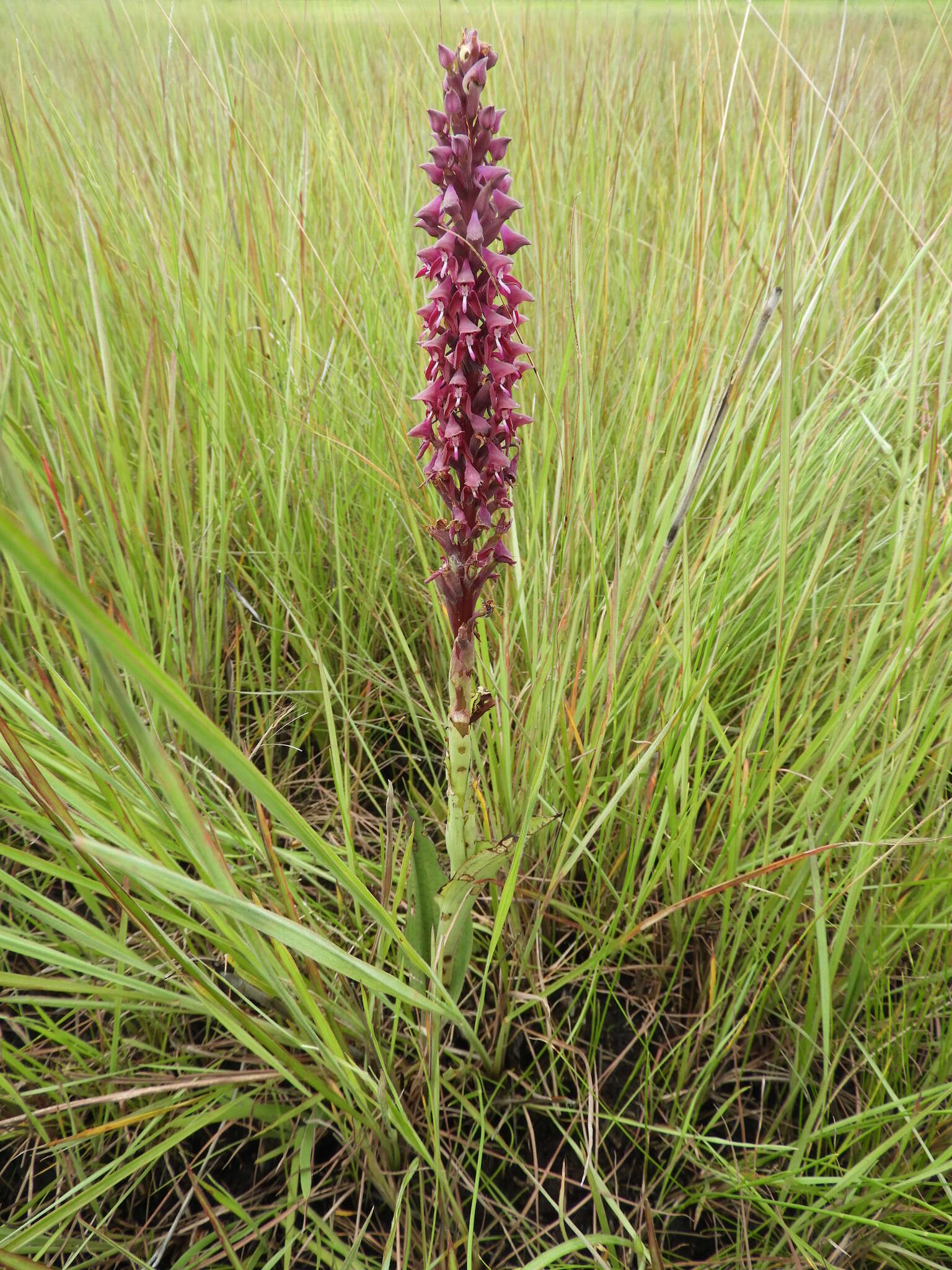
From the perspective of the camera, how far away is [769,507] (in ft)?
5.21

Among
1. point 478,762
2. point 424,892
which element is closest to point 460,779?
point 424,892

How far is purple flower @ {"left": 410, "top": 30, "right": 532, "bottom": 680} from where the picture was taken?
0.88 m

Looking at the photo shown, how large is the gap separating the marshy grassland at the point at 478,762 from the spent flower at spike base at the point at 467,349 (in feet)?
0.91

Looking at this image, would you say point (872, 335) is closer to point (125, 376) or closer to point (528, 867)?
point (528, 867)

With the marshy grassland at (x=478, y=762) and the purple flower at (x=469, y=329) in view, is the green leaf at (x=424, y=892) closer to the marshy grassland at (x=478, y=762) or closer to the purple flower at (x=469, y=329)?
the marshy grassland at (x=478, y=762)

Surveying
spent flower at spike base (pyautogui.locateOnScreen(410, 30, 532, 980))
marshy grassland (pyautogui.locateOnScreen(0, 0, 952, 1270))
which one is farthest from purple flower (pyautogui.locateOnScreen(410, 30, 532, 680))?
marshy grassland (pyautogui.locateOnScreen(0, 0, 952, 1270))

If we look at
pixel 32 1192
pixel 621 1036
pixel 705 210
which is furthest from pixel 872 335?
pixel 32 1192

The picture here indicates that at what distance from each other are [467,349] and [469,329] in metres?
0.04

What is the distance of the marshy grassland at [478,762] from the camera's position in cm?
101

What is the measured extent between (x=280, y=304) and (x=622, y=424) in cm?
96

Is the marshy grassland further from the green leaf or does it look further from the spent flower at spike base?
the spent flower at spike base

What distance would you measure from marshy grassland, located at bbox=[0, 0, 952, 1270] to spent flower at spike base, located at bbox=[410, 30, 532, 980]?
0.91 ft

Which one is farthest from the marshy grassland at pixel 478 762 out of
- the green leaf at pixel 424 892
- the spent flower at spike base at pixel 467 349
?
the spent flower at spike base at pixel 467 349

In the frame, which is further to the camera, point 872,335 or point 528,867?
point 872,335
